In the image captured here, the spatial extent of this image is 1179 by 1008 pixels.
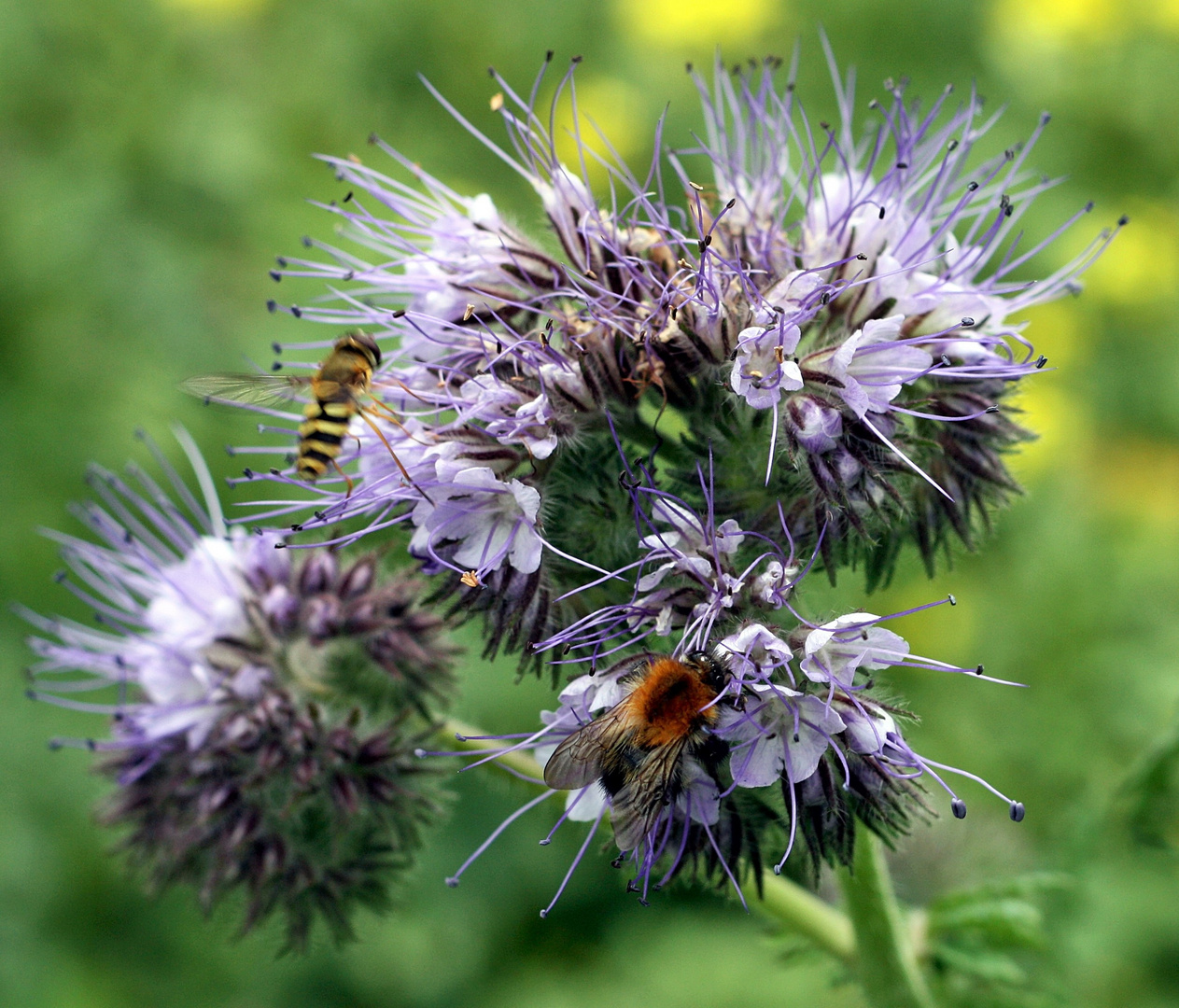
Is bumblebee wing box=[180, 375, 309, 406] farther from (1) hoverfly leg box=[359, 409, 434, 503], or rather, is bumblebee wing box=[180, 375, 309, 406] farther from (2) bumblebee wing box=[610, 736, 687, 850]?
(2) bumblebee wing box=[610, 736, 687, 850]

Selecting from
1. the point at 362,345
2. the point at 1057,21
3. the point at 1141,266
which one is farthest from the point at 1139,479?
the point at 362,345

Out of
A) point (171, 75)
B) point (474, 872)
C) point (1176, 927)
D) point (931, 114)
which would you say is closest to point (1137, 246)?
Answer: point (1176, 927)

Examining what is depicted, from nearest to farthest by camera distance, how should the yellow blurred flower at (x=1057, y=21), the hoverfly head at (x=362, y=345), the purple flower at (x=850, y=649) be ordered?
1. the purple flower at (x=850, y=649)
2. the hoverfly head at (x=362, y=345)
3. the yellow blurred flower at (x=1057, y=21)

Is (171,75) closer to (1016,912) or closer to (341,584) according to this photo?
(341,584)

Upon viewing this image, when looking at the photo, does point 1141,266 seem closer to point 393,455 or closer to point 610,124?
point 610,124

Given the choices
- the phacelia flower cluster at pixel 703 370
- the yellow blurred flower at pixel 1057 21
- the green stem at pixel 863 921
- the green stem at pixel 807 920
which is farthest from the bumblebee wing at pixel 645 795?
the yellow blurred flower at pixel 1057 21

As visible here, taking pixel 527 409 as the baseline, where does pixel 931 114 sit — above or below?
above

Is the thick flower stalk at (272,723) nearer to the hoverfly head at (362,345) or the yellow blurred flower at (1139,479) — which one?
the hoverfly head at (362,345)
